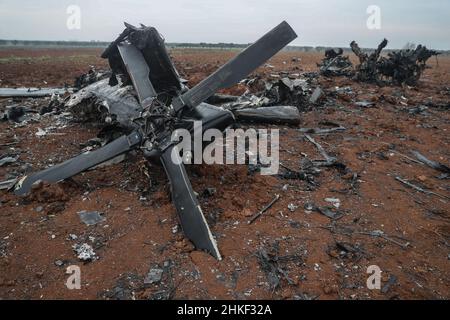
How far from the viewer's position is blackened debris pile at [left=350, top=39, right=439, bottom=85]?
13656 millimetres

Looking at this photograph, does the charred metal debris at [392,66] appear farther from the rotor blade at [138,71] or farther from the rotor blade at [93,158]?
the rotor blade at [93,158]

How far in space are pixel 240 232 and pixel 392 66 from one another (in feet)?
41.0

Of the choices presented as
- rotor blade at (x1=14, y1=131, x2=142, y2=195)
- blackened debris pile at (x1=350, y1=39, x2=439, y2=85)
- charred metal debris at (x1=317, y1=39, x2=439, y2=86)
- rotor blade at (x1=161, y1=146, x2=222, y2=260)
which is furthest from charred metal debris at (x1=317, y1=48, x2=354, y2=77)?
rotor blade at (x1=161, y1=146, x2=222, y2=260)

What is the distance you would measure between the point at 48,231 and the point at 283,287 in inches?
115

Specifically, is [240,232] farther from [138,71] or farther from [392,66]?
[392,66]

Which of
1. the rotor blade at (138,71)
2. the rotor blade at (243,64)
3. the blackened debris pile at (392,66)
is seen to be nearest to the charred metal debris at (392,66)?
the blackened debris pile at (392,66)

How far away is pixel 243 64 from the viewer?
4355mm

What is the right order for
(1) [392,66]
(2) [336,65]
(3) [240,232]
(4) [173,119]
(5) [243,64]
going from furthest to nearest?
(2) [336,65], (1) [392,66], (4) [173,119], (5) [243,64], (3) [240,232]

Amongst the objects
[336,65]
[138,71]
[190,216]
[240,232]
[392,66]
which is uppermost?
[336,65]

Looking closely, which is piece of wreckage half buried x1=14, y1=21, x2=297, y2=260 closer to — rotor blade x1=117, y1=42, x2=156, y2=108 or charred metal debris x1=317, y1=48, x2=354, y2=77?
rotor blade x1=117, y1=42, x2=156, y2=108

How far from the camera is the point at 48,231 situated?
14.1ft

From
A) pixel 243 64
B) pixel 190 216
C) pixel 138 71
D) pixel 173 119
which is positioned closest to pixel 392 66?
pixel 243 64
